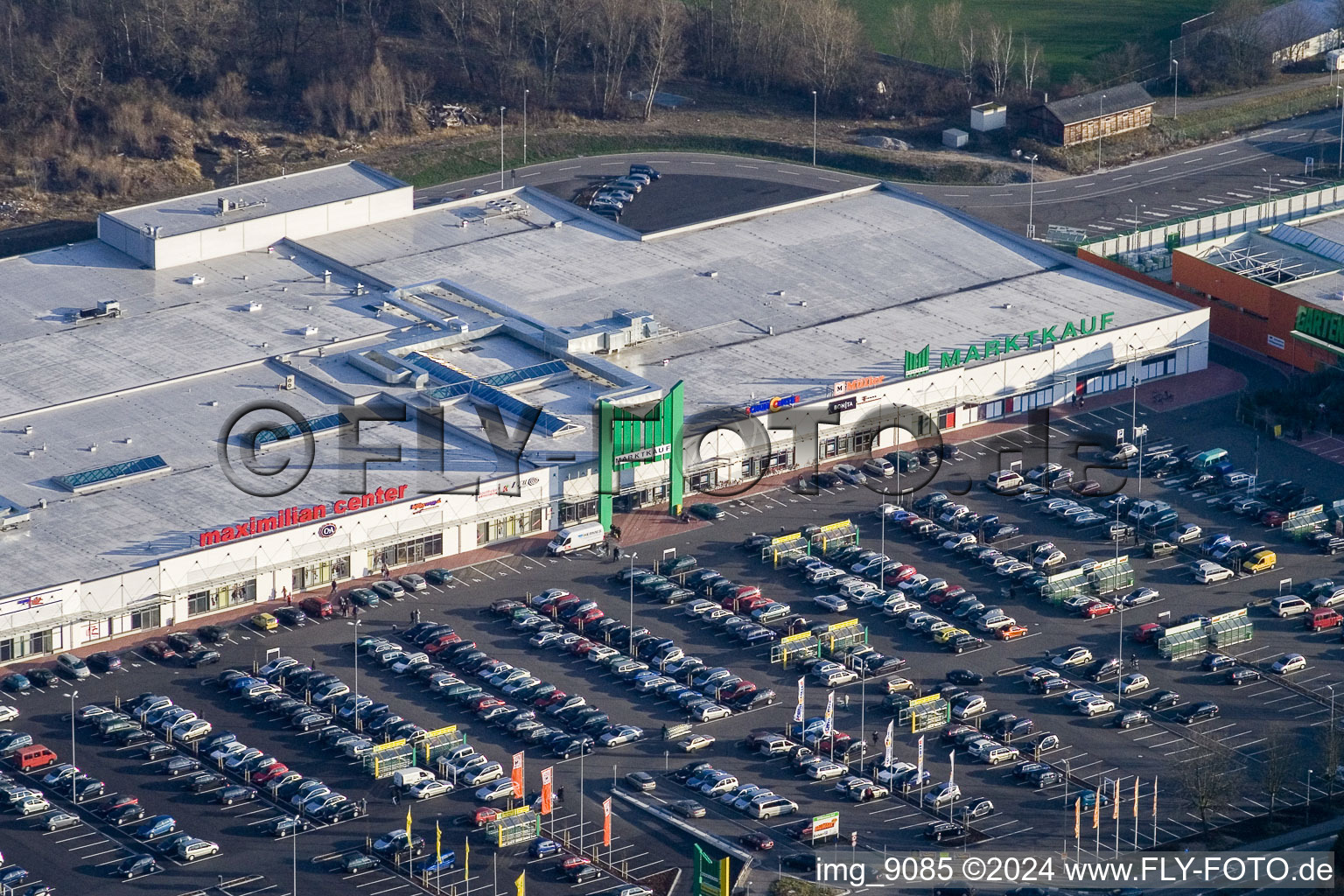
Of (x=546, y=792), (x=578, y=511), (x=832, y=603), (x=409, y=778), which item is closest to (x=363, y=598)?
(x=578, y=511)

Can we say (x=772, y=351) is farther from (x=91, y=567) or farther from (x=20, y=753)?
(x=20, y=753)

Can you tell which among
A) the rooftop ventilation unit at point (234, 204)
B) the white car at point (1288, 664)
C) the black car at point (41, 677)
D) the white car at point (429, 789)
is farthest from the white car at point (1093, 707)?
the rooftop ventilation unit at point (234, 204)

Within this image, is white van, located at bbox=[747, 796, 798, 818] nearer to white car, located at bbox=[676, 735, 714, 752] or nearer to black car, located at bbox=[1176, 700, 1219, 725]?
white car, located at bbox=[676, 735, 714, 752]

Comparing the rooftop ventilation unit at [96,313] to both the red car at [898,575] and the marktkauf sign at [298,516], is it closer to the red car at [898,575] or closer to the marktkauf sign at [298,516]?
the marktkauf sign at [298,516]

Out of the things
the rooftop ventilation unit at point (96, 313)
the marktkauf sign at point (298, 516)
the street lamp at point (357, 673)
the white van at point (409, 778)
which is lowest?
the white van at point (409, 778)

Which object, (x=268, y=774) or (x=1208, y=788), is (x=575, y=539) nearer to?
(x=268, y=774)
